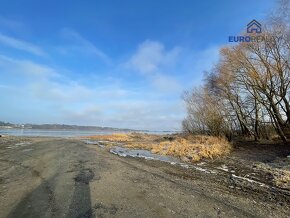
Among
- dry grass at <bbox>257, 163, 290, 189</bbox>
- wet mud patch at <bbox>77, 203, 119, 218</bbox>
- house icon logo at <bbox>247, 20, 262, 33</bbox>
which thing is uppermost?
house icon logo at <bbox>247, 20, 262, 33</bbox>

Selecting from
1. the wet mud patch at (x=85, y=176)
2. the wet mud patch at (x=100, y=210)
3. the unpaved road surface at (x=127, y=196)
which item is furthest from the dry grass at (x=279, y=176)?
the wet mud patch at (x=85, y=176)

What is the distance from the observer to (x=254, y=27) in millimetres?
22219

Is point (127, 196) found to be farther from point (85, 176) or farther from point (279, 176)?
point (279, 176)

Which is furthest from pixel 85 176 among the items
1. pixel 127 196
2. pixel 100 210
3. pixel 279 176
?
pixel 279 176

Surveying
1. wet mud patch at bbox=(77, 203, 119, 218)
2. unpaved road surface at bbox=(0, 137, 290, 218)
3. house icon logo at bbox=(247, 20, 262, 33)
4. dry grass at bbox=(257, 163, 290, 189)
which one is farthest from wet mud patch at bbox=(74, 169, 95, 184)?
house icon logo at bbox=(247, 20, 262, 33)

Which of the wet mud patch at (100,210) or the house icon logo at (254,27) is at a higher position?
the house icon logo at (254,27)

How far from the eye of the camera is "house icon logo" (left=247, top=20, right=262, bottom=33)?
859 inches

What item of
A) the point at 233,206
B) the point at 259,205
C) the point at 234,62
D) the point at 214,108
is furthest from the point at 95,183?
the point at 214,108

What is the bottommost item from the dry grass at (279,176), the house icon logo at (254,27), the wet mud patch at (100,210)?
the wet mud patch at (100,210)

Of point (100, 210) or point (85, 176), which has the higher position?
point (85, 176)

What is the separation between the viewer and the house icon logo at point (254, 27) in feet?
71.6

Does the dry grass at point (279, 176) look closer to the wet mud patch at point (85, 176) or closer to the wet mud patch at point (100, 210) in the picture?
the wet mud patch at point (100, 210)

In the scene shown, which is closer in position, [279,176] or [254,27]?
[279,176]

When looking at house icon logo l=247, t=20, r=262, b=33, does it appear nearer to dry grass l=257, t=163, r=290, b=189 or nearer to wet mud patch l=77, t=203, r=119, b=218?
dry grass l=257, t=163, r=290, b=189
